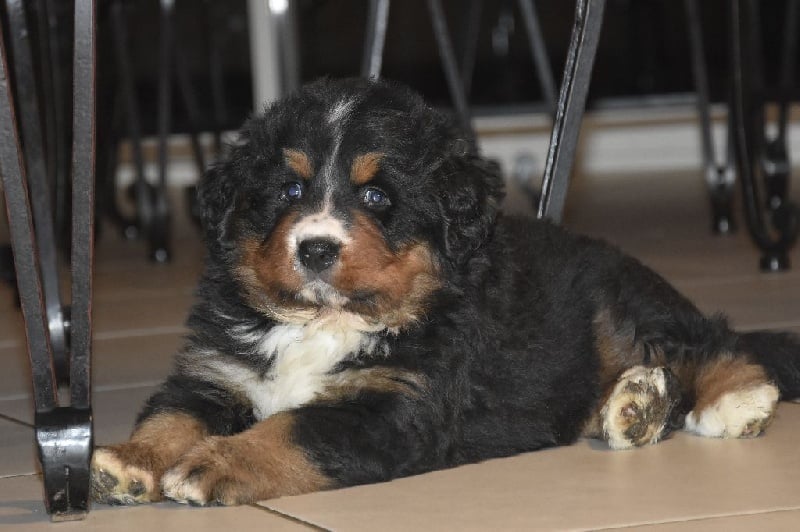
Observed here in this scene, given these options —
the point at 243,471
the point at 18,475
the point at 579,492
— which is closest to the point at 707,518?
the point at 579,492

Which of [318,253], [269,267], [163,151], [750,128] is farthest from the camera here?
[163,151]

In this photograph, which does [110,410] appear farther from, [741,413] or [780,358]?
[780,358]

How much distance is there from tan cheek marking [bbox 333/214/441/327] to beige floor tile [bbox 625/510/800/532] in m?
0.73

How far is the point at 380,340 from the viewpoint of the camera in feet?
8.91

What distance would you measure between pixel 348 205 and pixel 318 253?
154 mm

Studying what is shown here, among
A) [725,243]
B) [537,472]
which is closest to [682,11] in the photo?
[725,243]

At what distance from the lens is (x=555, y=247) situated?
315 cm

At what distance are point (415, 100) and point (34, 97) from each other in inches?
45.2

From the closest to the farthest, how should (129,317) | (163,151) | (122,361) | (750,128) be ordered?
1. (122,361)
2. (129,317)
3. (750,128)
4. (163,151)

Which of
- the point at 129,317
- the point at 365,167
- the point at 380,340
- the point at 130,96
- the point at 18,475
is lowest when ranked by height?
the point at 129,317

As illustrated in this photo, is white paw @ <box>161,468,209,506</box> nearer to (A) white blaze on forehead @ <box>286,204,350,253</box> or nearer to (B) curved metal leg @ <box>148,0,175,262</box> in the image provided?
(A) white blaze on forehead @ <box>286,204,350,253</box>

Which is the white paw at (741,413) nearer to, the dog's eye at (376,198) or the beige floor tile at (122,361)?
the dog's eye at (376,198)

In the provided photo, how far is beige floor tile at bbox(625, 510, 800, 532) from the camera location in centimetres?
216

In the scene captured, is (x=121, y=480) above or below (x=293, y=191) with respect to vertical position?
below
